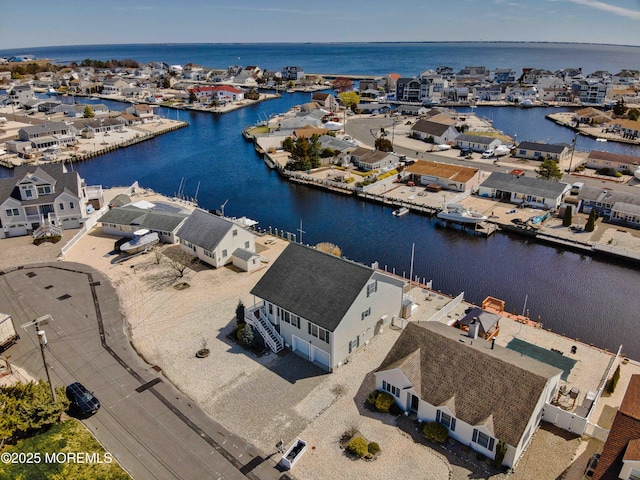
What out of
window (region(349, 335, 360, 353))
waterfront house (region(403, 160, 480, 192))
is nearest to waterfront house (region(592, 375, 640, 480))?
window (region(349, 335, 360, 353))

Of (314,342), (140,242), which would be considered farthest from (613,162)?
(140,242)

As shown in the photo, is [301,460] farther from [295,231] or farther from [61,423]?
[295,231]

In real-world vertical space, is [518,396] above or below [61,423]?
above

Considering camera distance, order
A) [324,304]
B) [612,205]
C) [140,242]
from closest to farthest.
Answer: [324,304] → [140,242] → [612,205]

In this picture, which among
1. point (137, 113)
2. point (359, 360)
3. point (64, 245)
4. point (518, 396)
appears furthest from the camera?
point (137, 113)

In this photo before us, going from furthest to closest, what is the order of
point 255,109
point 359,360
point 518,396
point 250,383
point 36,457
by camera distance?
point 255,109 → point 359,360 → point 250,383 → point 518,396 → point 36,457

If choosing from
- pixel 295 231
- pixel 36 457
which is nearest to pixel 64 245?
pixel 295 231

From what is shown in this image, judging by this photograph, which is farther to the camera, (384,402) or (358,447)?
(384,402)

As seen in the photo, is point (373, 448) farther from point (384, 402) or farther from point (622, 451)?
point (622, 451)
